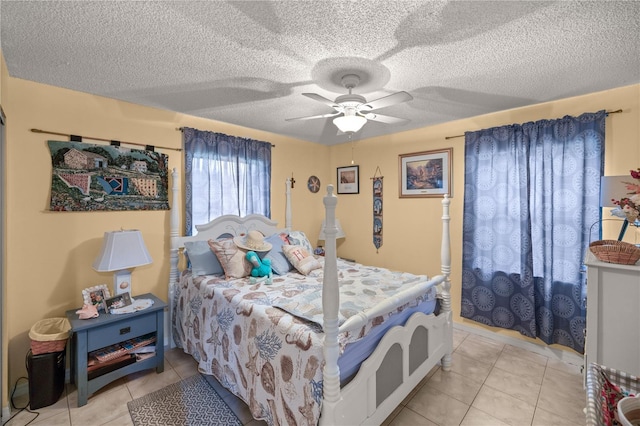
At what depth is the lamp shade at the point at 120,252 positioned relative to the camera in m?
2.27

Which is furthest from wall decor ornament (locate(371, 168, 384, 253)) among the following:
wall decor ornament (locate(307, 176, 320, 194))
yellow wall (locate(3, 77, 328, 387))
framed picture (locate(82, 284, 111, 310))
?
framed picture (locate(82, 284, 111, 310))

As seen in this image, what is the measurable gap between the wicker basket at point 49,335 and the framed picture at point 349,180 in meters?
3.53

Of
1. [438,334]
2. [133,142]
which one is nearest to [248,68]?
[133,142]

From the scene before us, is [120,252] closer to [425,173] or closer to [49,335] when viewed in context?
[49,335]

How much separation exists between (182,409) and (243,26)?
2.55m

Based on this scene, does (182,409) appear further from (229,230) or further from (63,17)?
(63,17)

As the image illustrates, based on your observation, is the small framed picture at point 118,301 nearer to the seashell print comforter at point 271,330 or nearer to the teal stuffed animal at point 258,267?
the seashell print comforter at point 271,330

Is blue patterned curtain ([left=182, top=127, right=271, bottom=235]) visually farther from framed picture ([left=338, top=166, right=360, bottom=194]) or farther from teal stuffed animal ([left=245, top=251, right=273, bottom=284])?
framed picture ([left=338, top=166, right=360, bottom=194])

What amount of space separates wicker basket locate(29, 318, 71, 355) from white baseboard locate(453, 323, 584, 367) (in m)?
3.81

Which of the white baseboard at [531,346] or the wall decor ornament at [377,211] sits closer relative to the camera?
the white baseboard at [531,346]

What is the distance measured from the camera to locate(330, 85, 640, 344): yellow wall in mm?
2393

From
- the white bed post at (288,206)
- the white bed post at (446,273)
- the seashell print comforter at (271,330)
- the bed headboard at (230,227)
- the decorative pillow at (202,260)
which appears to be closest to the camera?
the seashell print comforter at (271,330)

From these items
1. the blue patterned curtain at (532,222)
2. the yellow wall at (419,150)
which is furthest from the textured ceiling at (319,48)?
the blue patterned curtain at (532,222)

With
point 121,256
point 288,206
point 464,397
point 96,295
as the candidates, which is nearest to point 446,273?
point 464,397
